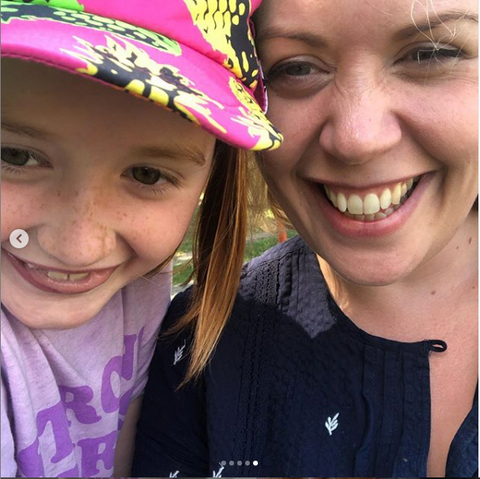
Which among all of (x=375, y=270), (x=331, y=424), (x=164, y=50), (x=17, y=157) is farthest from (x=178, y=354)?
(x=164, y=50)

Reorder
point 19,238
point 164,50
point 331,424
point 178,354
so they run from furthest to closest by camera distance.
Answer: point 178,354 < point 331,424 < point 19,238 < point 164,50

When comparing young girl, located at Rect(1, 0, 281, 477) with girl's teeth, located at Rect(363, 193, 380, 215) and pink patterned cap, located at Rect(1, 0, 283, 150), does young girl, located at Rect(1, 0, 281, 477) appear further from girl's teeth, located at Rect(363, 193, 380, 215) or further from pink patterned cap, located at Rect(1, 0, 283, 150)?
girl's teeth, located at Rect(363, 193, 380, 215)

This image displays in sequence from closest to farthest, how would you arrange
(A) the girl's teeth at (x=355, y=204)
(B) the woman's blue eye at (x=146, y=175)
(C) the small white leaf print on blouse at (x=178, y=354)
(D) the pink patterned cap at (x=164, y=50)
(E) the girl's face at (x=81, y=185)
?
(D) the pink patterned cap at (x=164, y=50), (E) the girl's face at (x=81, y=185), (B) the woman's blue eye at (x=146, y=175), (A) the girl's teeth at (x=355, y=204), (C) the small white leaf print on blouse at (x=178, y=354)

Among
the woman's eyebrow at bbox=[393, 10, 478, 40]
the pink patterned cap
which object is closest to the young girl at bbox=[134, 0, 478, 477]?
the woman's eyebrow at bbox=[393, 10, 478, 40]

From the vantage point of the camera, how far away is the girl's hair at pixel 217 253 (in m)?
1.16

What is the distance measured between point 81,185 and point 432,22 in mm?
566

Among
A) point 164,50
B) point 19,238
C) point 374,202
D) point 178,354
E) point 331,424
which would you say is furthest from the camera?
point 178,354

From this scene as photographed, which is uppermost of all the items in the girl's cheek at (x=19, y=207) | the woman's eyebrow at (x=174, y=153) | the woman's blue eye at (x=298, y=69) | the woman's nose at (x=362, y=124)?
the woman's blue eye at (x=298, y=69)

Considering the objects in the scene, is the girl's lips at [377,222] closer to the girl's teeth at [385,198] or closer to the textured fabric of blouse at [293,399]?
the girl's teeth at [385,198]

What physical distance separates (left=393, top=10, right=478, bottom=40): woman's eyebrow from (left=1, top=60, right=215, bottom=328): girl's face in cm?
33

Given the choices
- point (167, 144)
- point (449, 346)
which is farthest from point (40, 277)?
point (449, 346)

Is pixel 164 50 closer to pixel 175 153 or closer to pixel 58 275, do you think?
pixel 175 153

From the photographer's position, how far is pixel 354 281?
3.34 feet

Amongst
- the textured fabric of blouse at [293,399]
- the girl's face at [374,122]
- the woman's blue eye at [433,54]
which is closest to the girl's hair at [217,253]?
the textured fabric of blouse at [293,399]
